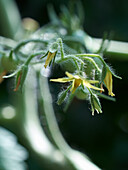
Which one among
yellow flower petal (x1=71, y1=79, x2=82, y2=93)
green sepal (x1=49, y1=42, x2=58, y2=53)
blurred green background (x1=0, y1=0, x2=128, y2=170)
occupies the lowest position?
blurred green background (x1=0, y1=0, x2=128, y2=170)

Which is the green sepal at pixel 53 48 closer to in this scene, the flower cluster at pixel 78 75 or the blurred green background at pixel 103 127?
the flower cluster at pixel 78 75

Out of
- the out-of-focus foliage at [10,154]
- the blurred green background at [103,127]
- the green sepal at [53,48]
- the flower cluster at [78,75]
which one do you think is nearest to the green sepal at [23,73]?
the flower cluster at [78,75]

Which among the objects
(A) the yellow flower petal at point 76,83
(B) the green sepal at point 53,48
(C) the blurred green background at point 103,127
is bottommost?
(C) the blurred green background at point 103,127

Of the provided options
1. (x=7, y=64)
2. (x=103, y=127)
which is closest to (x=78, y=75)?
(x=7, y=64)

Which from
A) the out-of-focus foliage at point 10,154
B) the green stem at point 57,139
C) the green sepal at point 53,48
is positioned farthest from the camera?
the green stem at point 57,139

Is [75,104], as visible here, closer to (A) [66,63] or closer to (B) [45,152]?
(B) [45,152]

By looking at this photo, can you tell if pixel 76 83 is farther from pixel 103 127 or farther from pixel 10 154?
pixel 103 127

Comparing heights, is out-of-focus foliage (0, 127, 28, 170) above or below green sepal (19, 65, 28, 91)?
below

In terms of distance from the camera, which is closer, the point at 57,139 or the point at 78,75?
the point at 78,75

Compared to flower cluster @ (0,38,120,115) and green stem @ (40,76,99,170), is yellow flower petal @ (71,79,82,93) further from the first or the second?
green stem @ (40,76,99,170)

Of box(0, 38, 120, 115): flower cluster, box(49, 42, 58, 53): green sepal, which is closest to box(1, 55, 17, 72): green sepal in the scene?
box(0, 38, 120, 115): flower cluster

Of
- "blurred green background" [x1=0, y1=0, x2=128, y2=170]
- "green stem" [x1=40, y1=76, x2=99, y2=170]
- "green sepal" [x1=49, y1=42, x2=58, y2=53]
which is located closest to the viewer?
"green sepal" [x1=49, y1=42, x2=58, y2=53]
